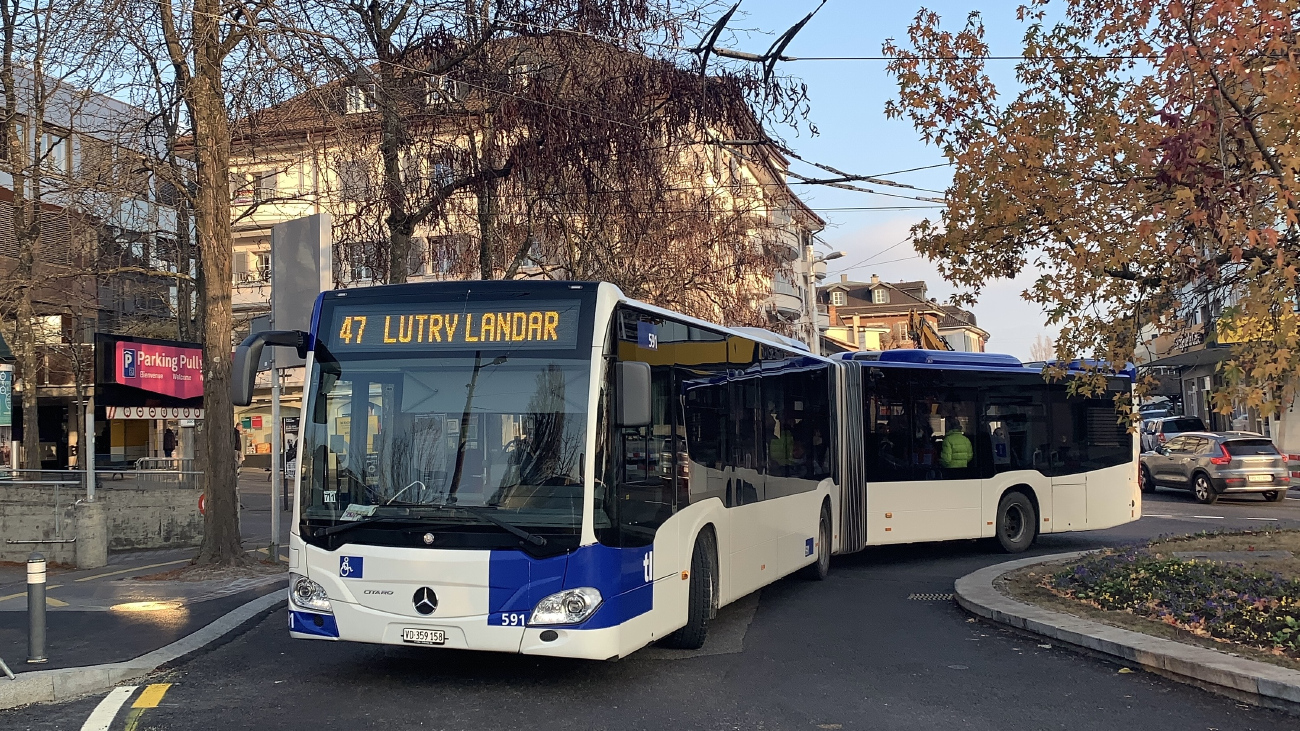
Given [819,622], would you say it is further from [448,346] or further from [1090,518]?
[1090,518]

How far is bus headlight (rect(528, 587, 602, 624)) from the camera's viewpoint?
23.8ft

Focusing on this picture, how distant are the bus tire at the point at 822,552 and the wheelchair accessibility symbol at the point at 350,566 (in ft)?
22.8

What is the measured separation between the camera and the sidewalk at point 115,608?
8914 millimetres

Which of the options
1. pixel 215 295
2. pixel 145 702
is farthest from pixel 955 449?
pixel 145 702

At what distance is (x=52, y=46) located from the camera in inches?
503

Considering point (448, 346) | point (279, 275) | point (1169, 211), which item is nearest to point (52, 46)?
point (279, 275)

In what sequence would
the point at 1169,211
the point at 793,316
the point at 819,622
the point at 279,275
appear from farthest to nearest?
the point at 793,316 < the point at 279,275 < the point at 819,622 < the point at 1169,211

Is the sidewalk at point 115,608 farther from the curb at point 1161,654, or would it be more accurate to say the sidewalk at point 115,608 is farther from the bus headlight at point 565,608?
the curb at point 1161,654

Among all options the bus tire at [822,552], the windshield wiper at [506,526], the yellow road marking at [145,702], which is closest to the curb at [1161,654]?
the bus tire at [822,552]

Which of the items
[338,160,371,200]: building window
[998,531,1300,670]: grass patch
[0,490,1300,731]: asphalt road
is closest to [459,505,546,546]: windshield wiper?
[0,490,1300,731]: asphalt road

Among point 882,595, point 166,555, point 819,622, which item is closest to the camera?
point 819,622

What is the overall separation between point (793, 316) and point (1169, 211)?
53.7 m

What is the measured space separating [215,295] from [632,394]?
8.57 m

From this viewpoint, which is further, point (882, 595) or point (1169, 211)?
point (882, 595)
